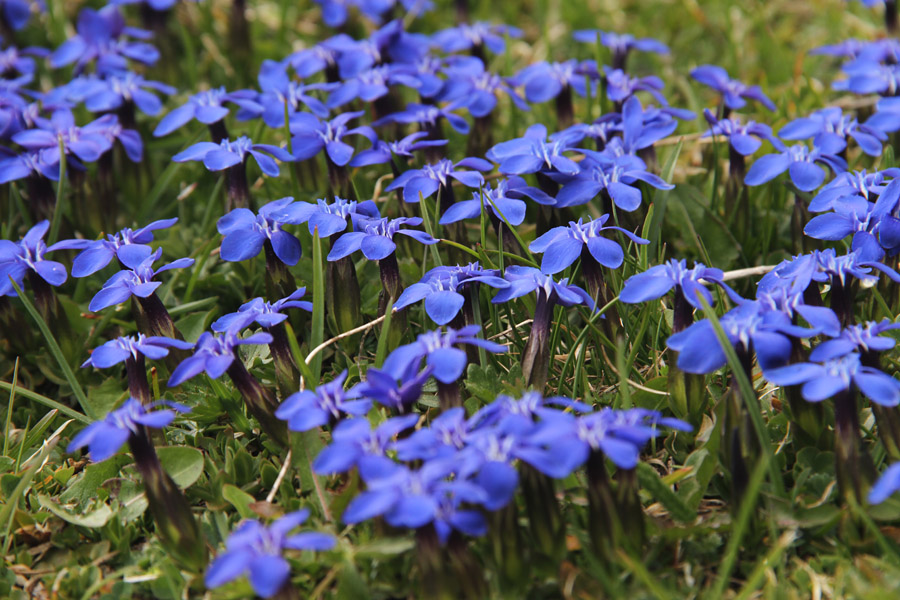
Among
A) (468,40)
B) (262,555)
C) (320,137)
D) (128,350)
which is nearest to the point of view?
(262,555)

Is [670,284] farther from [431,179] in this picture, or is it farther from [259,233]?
[259,233]

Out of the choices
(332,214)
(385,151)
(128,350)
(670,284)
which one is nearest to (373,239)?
(332,214)

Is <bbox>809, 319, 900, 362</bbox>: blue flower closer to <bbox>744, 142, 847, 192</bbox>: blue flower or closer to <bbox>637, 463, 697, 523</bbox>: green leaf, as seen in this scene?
<bbox>637, 463, 697, 523</bbox>: green leaf

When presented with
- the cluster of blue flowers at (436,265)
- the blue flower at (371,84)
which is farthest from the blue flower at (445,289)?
the blue flower at (371,84)

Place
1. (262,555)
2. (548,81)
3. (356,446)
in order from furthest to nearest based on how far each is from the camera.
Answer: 1. (548,81)
2. (356,446)
3. (262,555)

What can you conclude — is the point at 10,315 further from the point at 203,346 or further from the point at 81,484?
the point at 203,346

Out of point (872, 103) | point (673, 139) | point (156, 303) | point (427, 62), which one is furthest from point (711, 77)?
point (156, 303)
